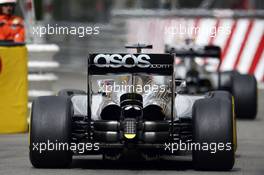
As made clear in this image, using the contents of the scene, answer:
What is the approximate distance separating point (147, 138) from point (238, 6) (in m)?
31.9

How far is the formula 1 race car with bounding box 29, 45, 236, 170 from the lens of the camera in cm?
1123

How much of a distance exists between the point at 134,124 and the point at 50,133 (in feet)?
2.62

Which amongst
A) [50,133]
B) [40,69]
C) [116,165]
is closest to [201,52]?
[40,69]

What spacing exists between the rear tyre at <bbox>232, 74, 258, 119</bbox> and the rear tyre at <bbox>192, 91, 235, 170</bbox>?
6.29m

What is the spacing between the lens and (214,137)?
11.2 m

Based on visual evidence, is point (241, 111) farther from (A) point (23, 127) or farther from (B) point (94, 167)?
(B) point (94, 167)

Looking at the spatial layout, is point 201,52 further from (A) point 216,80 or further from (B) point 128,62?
(B) point 128,62

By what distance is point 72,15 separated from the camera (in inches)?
1842

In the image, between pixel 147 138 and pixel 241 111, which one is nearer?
pixel 147 138

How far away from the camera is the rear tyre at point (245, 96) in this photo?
17.7 m

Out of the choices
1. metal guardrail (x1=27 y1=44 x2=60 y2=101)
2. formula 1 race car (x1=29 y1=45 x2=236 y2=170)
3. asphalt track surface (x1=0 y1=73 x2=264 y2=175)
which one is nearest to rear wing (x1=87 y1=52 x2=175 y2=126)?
formula 1 race car (x1=29 y1=45 x2=236 y2=170)

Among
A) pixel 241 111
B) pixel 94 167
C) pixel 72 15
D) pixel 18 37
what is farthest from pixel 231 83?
pixel 72 15

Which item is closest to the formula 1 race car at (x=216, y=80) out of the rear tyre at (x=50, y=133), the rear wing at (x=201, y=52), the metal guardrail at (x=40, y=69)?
the rear wing at (x=201, y=52)

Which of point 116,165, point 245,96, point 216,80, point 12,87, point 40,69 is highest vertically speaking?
point 116,165
